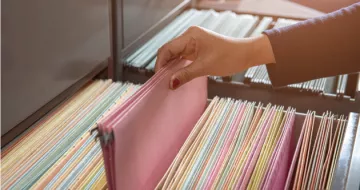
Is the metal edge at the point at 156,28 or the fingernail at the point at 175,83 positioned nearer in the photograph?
the fingernail at the point at 175,83

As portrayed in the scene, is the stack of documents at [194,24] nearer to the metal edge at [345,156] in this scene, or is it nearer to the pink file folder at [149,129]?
the pink file folder at [149,129]

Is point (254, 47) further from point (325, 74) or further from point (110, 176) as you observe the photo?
point (110, 176)

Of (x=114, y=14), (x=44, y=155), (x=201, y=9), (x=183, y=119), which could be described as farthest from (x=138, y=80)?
(x=201, y=9)

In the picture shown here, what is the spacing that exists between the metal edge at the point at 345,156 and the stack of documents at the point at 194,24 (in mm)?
529

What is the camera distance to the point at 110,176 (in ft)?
2.35

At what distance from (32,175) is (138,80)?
0.50m

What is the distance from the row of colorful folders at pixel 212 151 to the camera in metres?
0.85

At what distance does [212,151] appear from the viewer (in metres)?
0.95

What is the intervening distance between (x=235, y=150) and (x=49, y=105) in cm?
39

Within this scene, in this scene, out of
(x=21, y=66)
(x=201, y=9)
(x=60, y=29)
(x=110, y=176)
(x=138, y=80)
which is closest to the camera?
(x=110, y=176)

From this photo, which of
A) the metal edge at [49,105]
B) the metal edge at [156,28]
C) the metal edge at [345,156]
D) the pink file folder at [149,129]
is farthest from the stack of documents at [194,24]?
the metal edge at [345,156]

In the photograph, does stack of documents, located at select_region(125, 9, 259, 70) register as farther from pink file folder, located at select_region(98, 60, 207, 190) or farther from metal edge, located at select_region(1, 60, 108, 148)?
pink file folder, located at select_region(98, 60, 207, 190)

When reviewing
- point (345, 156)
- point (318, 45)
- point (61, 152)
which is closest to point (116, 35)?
point (61, 152)

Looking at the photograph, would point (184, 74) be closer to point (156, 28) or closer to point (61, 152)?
point (61, 152)
